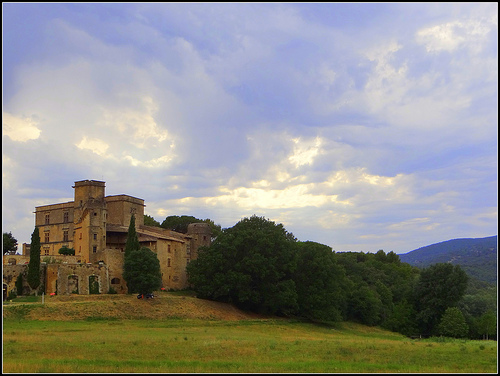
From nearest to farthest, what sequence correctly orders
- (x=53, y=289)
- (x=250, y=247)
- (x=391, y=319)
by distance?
1. (x=53, y=289)
2. (x=250, y=247)
3. (x=391, y=319)

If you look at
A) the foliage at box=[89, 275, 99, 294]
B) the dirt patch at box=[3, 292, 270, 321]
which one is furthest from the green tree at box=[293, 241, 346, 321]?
the foliage at box=[89, 275, 99, 294]

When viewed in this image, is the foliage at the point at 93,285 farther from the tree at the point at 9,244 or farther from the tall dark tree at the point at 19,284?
the tree at the point at 9,244

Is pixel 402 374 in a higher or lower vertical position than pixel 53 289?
lower

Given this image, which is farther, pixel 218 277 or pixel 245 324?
pixel 218 277

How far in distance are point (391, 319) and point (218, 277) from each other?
27632mm

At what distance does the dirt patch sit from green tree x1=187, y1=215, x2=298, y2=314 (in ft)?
6.94

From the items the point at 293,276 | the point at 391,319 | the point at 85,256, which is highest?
the point at 85,256

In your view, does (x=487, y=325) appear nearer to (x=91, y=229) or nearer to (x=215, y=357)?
(x=215, y=357)

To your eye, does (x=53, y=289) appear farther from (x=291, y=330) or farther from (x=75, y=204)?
(x=291, y=330)

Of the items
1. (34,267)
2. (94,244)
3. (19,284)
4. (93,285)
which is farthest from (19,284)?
(94,244)

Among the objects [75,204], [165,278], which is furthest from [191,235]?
[75,204]

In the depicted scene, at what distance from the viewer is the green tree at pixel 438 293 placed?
229ft

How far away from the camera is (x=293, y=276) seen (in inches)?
2753

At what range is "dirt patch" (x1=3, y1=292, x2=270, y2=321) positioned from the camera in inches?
1907
